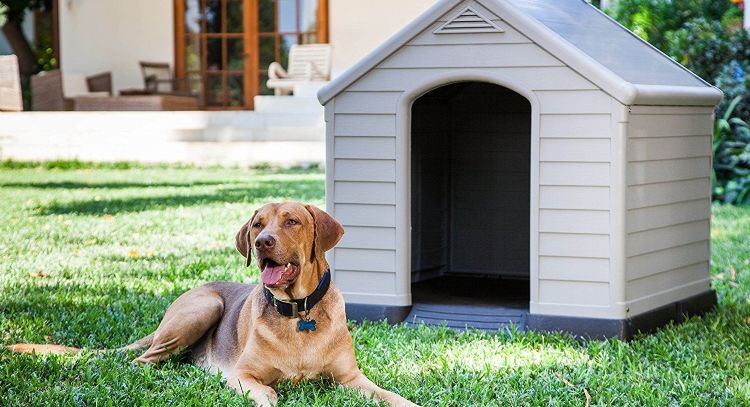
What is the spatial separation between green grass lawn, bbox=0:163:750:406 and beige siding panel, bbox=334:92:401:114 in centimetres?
126

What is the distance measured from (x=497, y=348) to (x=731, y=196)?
809cm

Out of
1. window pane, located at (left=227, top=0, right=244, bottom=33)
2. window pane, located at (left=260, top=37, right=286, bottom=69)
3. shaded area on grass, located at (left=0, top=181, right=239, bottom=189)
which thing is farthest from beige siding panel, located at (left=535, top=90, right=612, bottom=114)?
window pane, located at (left=227, top=0, right=244, bottom=33)

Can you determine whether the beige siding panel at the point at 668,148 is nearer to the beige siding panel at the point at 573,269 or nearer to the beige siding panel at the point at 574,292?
the beige siding panel at the point at 573,269

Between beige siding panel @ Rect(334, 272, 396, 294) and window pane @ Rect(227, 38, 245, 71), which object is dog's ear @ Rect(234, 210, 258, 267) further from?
window pane @ Rect(227, 38, 245, 71)

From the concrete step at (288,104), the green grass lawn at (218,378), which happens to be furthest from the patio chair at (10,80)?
the green grass lawn at (218,378)

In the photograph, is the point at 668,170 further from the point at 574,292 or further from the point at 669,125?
the point at 574,292

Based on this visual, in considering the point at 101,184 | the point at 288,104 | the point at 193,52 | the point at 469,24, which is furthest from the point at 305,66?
the point at 469,24

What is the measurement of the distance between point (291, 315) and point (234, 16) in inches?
752

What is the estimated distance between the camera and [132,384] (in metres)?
4.76

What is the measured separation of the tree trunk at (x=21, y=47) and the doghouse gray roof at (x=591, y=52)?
21564mm

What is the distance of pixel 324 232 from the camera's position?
4684 mm

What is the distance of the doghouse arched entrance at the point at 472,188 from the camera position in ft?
26.1

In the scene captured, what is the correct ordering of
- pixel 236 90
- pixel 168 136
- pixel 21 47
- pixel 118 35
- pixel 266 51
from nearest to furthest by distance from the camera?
1. pixel 168 136
2. pixel 266 51
3. pixel 236 90
4. pixel 118 35
5. pixel 21 47

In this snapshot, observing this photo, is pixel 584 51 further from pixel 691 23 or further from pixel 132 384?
pixel 691 23
